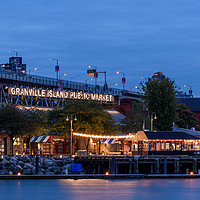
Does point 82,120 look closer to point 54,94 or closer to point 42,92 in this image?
point 42,92

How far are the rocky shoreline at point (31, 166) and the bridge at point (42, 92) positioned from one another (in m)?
38.4

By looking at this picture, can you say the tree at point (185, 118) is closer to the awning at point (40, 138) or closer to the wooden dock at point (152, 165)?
the awning at point (40, 138)

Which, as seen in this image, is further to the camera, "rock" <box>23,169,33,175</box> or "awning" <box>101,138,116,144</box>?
"awning" <box>101,138,116,144</box>


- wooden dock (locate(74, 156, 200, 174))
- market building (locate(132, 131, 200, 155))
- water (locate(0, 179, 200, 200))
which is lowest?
water (locate(0, 179, 200, 200))

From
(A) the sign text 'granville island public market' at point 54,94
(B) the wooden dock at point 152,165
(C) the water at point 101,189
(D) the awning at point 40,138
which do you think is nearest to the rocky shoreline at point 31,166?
(B) the wooden dock at point 152,165

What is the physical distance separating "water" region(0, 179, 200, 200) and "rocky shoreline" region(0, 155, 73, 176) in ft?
25.1

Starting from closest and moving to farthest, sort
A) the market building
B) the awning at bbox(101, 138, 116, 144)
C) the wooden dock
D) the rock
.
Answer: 1. the rock
2. the wooden dock
3. the market building
4. the awning at bbox(101, 138, 116, 144)

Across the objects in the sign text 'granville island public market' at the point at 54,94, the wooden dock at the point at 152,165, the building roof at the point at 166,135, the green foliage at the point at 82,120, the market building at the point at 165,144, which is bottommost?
the wooden dock at the point at 152,165

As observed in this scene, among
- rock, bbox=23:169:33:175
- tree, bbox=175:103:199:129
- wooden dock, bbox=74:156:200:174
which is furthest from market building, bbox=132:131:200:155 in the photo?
tree, bbox=175:103:199:129

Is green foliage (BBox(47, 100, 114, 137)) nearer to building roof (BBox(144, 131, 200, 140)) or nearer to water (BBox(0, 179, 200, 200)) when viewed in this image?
building roof (BBox(144, 131, 200, 140))

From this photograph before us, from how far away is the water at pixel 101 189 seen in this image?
60406 millimetres

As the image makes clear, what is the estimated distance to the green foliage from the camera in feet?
375

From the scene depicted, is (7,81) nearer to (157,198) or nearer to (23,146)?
(23,146)

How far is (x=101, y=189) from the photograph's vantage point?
65.4 meters
